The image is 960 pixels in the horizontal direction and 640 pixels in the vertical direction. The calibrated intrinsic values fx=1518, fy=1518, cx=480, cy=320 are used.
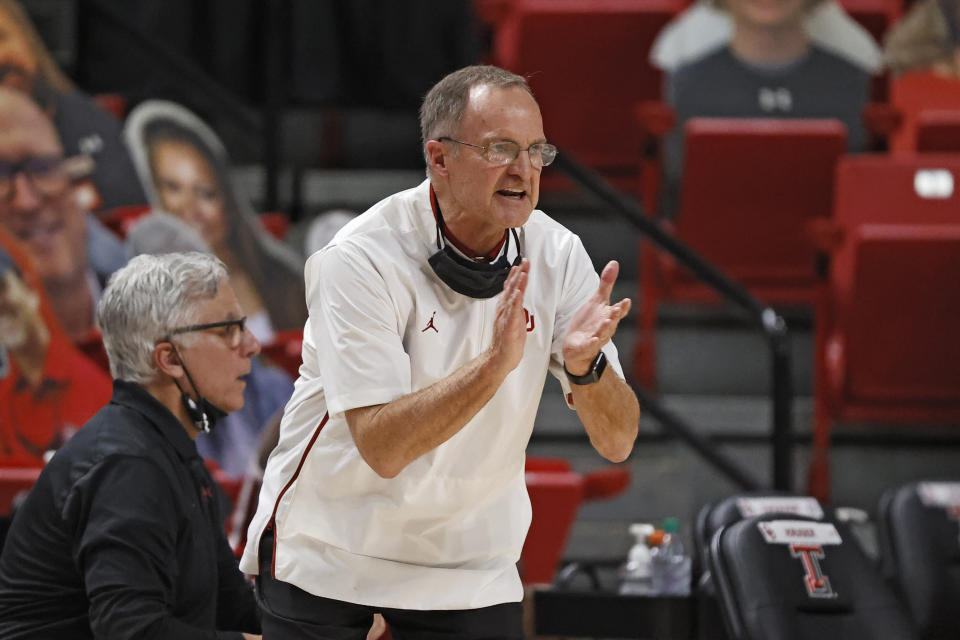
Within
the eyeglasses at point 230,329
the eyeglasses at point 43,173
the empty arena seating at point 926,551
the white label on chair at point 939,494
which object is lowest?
the empty arena seating at point 926,551

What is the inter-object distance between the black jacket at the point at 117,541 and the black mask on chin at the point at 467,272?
48 centimetres

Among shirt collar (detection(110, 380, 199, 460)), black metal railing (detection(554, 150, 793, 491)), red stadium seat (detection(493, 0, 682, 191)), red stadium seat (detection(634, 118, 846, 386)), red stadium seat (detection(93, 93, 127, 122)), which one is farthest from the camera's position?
red stadium seat (detection(493, 0, 682, 191))

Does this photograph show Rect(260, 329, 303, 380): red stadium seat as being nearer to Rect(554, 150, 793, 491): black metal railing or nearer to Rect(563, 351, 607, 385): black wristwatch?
Rect(554, 150, 793, 491): black metal railing

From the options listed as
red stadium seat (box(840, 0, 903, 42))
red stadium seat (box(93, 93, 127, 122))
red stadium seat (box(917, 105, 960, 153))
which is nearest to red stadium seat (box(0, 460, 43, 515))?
red stadium seat (box(93, 93, 127, 122))

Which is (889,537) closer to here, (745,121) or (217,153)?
(745,121)

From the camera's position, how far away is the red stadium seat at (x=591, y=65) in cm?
471

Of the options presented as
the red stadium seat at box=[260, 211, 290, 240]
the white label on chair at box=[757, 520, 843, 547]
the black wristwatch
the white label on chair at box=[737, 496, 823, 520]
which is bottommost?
the white label on chair at box=[737, 496, 823, 520]

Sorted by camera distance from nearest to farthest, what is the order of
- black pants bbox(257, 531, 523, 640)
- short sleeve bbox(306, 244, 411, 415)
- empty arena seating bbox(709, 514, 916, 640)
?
short sleeve bbox(306, 244, 411, 415), black pants bbox(257, 531, 523, 640), empty arena seating bbox(709, 514, 916, 640)

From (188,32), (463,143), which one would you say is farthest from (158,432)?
(188,32)

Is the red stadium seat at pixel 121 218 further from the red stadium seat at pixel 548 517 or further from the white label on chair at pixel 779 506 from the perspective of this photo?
the white label on chair at pixel 779 506

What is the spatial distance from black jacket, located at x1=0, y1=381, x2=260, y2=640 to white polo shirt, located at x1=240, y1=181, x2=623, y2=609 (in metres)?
0.17

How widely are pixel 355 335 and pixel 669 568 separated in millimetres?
1433

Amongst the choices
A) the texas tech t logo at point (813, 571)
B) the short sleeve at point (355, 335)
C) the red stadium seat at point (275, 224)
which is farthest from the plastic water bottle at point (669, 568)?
the red stadium seat at point (275, 224)

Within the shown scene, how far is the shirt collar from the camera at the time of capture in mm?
2002
